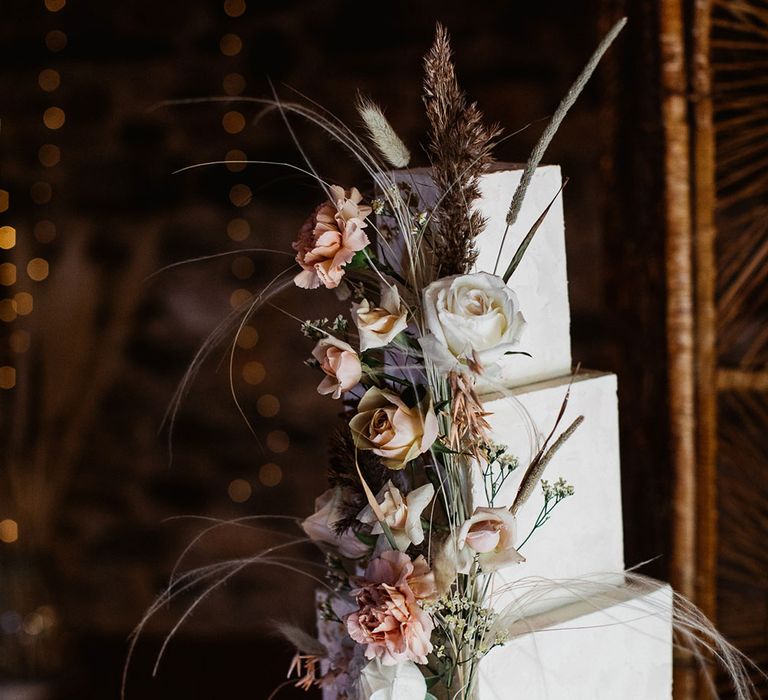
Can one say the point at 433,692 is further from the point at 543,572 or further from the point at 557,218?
the point at 557,218

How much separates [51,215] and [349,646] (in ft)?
6.80

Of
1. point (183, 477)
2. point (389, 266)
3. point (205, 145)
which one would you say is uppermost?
point (205, 145)

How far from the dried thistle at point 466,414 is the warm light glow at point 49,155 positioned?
2.23 metres

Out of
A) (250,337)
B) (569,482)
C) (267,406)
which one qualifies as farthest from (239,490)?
(569,482)

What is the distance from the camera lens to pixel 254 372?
2.85 metres

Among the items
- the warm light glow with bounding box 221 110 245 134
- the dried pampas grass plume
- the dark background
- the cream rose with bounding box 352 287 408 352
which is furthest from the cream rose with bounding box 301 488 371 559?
the warm light glow with bounding box 221 110 245 134

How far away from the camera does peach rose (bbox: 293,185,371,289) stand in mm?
965

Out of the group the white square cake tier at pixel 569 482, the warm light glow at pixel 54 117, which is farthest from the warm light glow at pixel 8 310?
the white square cake tier at pixel 569 482

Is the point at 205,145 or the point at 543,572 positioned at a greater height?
the point at 205,145

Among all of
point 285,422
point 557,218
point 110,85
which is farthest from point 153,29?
point 557,218

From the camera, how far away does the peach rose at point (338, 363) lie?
0.96 m

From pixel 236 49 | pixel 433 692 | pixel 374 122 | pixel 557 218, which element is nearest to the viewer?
pixel 374 122

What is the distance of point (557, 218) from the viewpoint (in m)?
1.21

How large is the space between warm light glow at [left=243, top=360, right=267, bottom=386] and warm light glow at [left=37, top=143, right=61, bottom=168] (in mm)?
842
